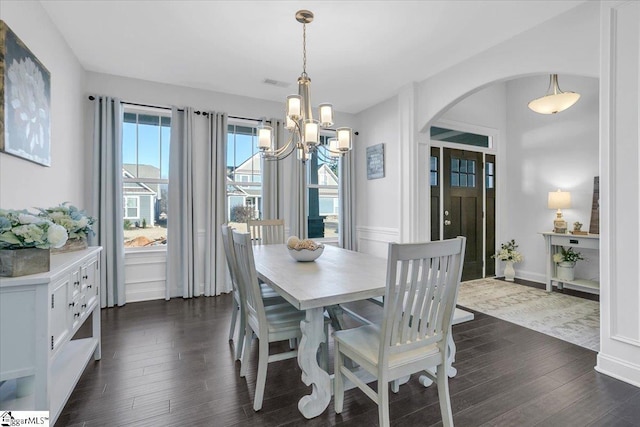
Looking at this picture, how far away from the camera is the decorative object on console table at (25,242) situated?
1353 mm

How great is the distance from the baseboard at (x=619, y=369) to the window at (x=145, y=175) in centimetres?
466

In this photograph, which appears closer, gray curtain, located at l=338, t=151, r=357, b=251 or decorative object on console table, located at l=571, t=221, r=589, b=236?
decorative object on console table, located at l=571, t=221, r=589, b=236

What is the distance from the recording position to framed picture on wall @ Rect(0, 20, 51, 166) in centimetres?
192

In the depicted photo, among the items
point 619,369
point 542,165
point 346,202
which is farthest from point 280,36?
point 542,165

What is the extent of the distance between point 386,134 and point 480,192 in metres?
1.85

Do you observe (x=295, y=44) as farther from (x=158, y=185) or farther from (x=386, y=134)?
(x=158, y=185)

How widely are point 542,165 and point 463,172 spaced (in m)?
1.14

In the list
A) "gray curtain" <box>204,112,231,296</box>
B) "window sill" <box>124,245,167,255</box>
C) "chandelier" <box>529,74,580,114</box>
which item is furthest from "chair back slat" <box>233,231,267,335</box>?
"chandelier" <box>529,74,580,114</box>

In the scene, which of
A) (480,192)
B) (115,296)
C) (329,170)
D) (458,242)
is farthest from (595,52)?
(115,296)

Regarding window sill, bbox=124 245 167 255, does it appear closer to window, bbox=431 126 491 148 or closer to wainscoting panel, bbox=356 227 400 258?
wainscoting panel, bbox=356 227 400 258

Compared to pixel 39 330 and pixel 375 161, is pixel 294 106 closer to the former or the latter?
pixel 39 330

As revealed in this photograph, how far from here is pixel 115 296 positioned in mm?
3738

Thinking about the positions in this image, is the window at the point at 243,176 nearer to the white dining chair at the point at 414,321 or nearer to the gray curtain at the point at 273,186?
the gray curtain at the point at 273,186

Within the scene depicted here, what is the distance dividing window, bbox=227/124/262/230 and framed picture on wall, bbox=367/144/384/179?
1.79m
